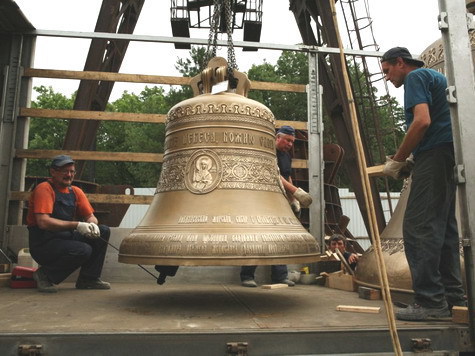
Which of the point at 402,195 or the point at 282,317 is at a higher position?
the point at 402,195

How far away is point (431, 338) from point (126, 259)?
1756 millimetres

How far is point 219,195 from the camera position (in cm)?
284

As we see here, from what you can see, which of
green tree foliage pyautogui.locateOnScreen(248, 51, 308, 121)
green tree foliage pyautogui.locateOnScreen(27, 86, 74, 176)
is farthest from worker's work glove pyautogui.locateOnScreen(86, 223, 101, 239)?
green tree foliage pyautogui.locateOnScreen(27, 86, 74, 176)

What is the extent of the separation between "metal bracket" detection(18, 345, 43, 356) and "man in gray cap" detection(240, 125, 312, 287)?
7.53ft

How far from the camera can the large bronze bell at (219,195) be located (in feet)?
8.36

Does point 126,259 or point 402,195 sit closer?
point 126,259

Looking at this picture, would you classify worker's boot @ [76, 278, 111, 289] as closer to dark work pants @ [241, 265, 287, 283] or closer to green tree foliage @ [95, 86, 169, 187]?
dark work pants @ [241, 265, 287, 283]

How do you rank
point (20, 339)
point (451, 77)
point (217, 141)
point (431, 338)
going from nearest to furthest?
point (20, 339), point (431, 338), point (451, 77), point (217, 141)

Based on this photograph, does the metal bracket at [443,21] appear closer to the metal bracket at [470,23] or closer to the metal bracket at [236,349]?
the metal bracket at [470,23]

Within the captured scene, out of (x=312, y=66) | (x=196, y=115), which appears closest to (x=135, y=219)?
(x=312, y=66)

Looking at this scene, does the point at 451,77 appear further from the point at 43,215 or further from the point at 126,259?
the point at 43,215

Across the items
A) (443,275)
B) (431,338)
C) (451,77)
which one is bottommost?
(431,338)

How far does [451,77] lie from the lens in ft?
7.73

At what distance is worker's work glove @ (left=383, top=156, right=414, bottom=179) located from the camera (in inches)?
108
